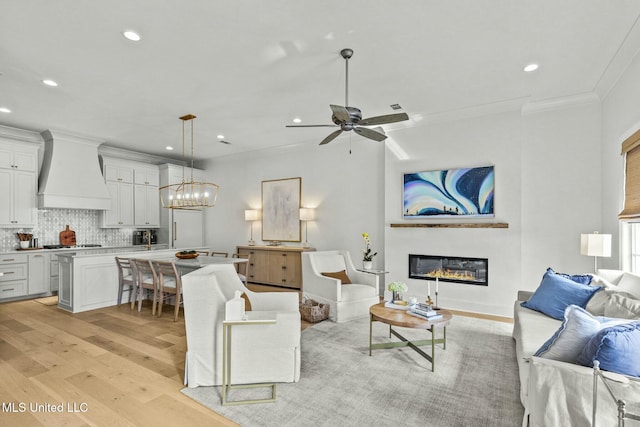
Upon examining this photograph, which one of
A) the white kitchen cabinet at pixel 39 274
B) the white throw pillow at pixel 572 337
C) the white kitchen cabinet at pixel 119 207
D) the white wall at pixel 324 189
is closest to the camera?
the white throw pillow at pixel 572 337

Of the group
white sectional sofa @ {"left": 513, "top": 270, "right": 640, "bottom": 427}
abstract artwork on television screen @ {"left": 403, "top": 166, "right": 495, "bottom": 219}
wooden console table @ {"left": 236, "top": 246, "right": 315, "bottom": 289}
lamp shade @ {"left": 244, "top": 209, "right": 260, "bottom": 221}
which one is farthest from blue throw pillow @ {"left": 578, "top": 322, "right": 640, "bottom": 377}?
lamp shade @ {"left": 244, "top": 209, "right": 260, "bottom": 221}

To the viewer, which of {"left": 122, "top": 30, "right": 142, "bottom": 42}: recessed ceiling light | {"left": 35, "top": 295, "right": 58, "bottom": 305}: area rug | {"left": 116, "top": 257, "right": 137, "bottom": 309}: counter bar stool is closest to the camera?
{"left": 122, "top": 30, "right": 142, "bottom": 42}: recessed ceiling light

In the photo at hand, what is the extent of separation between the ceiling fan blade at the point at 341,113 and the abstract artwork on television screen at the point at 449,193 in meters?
2.43

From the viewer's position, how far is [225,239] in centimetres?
812

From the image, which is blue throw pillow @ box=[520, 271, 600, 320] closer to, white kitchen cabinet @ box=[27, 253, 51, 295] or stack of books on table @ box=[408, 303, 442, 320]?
stack of books on table @ box=[408, 303, 442, 320]

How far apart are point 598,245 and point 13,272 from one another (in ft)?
27.1

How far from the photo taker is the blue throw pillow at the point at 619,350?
1484 mm

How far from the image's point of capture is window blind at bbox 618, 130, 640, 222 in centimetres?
302

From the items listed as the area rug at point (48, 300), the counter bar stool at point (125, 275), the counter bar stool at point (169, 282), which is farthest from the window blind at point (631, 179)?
the area rug at point (48, 300)

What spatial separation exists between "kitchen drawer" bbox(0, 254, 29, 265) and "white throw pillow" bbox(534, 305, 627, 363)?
724cm

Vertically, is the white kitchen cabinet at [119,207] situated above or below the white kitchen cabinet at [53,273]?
above

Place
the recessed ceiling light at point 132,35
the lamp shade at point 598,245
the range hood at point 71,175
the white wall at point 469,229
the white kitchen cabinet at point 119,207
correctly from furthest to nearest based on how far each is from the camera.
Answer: the white kitchen cabinet at point 119,207
the range hood at point 71,175
the white wall at point 469,229
the lamp shade at point 598,245
the recessed ceiling light at point 132,35

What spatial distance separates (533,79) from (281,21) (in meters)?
2.91

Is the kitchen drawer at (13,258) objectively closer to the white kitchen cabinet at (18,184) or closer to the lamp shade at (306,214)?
the white kitchen cabinet at (18,184)
